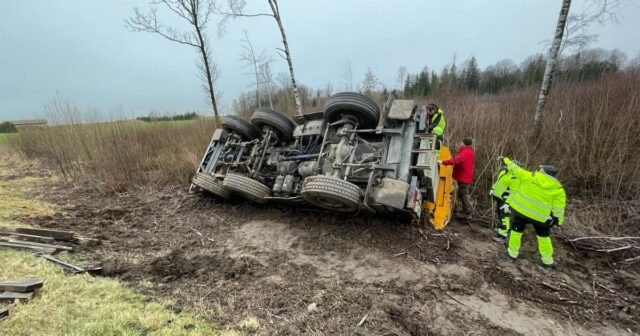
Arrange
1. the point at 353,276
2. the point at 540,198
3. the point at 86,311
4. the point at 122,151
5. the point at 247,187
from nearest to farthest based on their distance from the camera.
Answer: the point at 86,311 < the point at 353,276 < the point at 540,198 < the point at 247,187 < the point at 122,151

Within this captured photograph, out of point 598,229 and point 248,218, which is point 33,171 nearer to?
point 248,218

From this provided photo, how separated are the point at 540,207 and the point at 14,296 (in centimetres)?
488

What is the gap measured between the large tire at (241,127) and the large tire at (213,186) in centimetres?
108

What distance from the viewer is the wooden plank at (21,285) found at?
2508 mm

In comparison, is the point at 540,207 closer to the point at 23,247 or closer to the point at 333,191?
the point at 333,191

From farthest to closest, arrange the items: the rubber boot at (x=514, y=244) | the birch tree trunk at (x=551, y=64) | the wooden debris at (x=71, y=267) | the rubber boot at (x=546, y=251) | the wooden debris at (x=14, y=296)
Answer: the birch tree trunk at (x=551, y=64), the rubber boot at (x=514, y=244), the rubber boot at (x=546, y=251), the wooden debris at (x=71, y=267), the wooden debris at (x=14, y=296)

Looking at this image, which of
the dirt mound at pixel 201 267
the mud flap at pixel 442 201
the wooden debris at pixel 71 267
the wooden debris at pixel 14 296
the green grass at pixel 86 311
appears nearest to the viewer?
the green grass at pixel 86 311

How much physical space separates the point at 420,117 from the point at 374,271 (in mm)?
2373

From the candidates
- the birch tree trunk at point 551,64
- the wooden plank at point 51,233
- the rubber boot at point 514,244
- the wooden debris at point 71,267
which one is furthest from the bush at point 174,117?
the birch tree trunk at point 551,64

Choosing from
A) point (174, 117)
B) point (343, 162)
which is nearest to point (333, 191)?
point (343, 162)

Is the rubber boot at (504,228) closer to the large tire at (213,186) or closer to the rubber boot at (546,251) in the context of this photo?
the rubber boot at (546,251)

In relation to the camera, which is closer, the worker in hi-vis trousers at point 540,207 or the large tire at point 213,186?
the worker in hi-vis trousers at point 540,207

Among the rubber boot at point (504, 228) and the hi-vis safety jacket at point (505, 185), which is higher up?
the hi-vis safety jacket at point (505, 185)

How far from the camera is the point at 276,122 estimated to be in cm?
565
